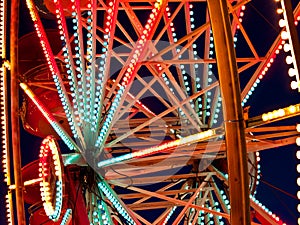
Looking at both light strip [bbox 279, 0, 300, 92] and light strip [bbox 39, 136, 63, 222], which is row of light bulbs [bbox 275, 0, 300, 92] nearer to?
light strip [bbox 279, 0, 300, 92]

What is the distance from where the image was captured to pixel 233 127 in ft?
18.7

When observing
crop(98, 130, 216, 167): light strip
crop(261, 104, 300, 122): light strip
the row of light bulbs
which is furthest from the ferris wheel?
the row of light bulbs

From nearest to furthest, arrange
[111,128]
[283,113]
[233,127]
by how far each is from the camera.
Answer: [283,113], [233,127], [111,128]

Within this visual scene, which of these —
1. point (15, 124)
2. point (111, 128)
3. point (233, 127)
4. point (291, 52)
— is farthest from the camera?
point (111, 128)

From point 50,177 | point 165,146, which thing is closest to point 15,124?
point 50,177

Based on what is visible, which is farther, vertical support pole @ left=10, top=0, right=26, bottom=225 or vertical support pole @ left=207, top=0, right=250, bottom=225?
vertical support pole @ left=10, top=0, right=26, bottom=225

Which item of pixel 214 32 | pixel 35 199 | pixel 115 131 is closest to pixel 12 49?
pixel 115 131

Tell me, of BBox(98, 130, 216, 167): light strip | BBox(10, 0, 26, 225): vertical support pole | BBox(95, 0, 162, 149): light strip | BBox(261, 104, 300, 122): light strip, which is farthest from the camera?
BBox(10, 0, 26, 225): vertical support pole

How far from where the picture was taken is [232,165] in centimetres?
571

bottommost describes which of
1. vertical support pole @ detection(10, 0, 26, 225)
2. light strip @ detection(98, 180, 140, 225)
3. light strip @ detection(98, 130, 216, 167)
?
light strip @ detection(98, 180, 140, 225)

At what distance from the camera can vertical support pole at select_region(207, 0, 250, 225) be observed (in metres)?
5.67

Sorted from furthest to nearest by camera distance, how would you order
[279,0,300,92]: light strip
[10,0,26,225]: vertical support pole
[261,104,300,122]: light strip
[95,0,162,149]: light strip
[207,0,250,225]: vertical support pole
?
[10,0,26,225]: vertical support pole
[95,0,162,149]: light strip
[207,0,250,225]: vertical support pole
[261,104,300,122]: light strip
[279,0,300,92]: light strip

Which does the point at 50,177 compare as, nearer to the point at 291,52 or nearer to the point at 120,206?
the point at 120,206

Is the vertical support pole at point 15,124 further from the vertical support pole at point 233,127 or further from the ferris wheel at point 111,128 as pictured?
the vertical support pole at point 233,127
